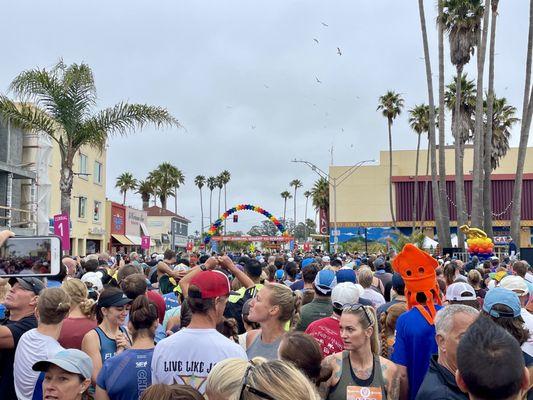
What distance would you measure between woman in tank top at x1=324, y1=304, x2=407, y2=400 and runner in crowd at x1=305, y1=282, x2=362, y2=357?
67cm

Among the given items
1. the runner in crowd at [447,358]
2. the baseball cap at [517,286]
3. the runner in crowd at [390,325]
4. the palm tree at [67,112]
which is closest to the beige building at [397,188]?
the palm tree at [67,112]

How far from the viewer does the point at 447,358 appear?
3576 mm

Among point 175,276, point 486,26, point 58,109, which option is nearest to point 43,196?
point 58,109

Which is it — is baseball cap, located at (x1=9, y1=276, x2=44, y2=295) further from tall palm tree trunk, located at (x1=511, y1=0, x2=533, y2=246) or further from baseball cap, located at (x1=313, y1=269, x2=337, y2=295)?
tall palm tree trunk, located at (x1=511, y1=0, x2=533, y2=246)

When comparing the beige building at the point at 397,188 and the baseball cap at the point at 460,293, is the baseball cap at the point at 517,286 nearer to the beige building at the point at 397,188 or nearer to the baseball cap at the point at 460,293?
the baseball cap at the point at 460,293

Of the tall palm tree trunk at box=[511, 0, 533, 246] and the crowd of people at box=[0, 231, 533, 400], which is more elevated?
the tall palm tree trunk at box=[511, 0, 533, 246]

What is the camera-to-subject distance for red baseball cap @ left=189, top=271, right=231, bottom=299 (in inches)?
161

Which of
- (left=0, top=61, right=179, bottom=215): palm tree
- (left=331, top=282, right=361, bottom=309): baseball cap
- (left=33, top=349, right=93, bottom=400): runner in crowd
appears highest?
(left=0, top=61, right=179, bottom=215): palm tree

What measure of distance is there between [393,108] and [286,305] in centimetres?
5352

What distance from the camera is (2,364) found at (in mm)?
4504

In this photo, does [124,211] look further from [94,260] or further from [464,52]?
[94,260]

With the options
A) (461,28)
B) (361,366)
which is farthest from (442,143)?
A: (361,366)

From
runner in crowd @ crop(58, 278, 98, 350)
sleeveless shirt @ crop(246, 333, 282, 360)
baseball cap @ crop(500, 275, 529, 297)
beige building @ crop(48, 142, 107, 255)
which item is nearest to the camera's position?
sleeveless shirt @ crop(246, 333, 282, 360)

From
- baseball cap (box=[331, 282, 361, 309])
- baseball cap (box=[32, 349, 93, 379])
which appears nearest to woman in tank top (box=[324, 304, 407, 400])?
baseball cap (box=[331, 282, 361, 309])
